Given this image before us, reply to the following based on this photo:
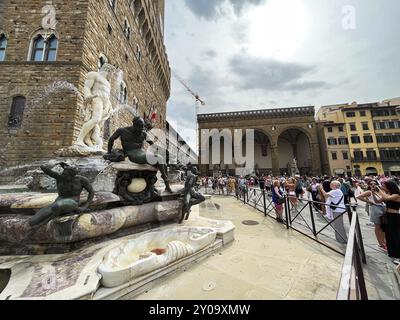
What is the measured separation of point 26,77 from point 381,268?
13.7m

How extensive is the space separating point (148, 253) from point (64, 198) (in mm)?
1257

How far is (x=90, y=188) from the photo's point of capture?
2.43 metres

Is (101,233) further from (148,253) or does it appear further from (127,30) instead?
(127,30)

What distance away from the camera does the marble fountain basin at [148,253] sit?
5.84 feet

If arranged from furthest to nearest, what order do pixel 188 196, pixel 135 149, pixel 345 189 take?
pixel 345 189 → pixel 188 196 → pixel 135 149

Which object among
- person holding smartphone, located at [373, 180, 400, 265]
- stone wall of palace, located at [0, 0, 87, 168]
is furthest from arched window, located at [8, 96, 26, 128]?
person holding smartphone, located at [373, 180, 400, 265]

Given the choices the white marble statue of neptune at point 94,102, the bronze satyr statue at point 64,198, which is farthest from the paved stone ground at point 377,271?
the white marble statue of neptune at point 94,102

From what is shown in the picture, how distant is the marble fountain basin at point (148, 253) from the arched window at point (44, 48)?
10784 mm

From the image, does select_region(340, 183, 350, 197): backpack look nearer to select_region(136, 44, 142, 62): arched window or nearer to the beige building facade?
select_region(136, 44, 142, 62): arched window

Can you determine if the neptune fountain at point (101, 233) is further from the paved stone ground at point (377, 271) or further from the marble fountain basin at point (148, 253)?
the paved stone ground at point (377, 271)

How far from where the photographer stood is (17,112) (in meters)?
8.49

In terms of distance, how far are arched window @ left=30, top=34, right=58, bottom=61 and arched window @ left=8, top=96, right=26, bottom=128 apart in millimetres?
2156

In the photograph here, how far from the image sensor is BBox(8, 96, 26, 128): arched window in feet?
27.6

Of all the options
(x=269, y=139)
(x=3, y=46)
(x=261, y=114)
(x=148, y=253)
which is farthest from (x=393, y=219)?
(x=261, y=114)
